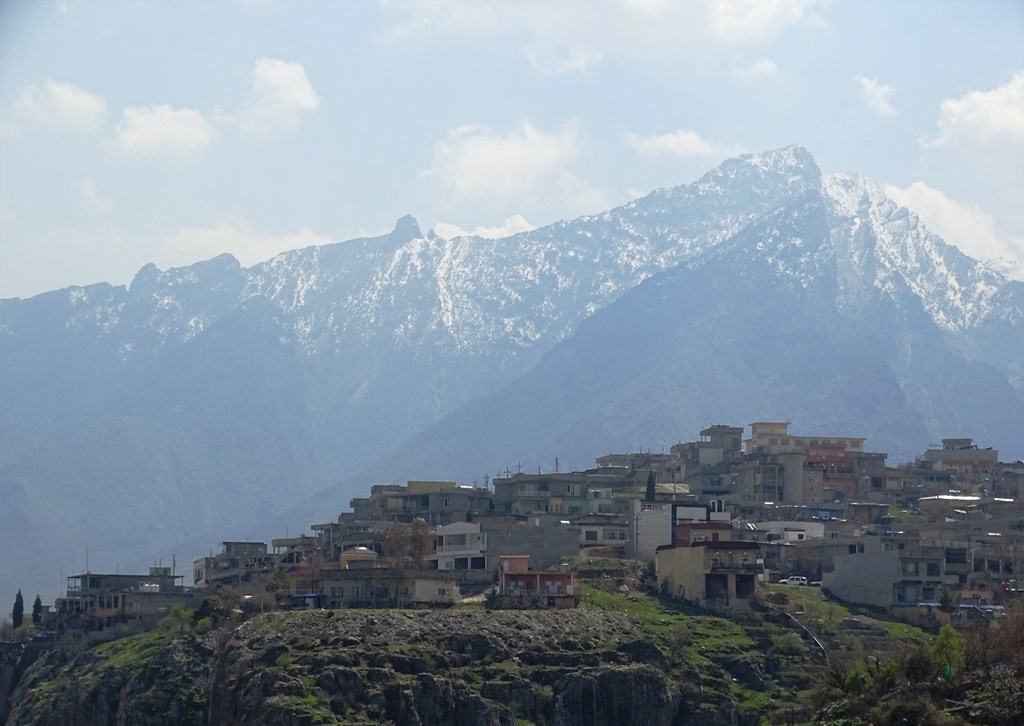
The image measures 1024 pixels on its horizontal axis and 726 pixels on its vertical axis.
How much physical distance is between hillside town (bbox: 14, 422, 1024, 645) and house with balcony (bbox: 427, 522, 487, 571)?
0.35 ft

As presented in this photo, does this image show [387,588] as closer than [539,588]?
No

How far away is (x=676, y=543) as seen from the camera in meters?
106

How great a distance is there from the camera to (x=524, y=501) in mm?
127625

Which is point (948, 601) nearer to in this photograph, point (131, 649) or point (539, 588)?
point (539, 588)

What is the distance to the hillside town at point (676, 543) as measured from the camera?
101 meters

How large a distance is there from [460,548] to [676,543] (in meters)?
11.3

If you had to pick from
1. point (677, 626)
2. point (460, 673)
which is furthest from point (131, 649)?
point (677, 626)

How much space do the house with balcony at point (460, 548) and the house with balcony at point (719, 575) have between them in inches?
426

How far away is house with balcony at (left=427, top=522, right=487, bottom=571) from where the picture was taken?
4268 inches

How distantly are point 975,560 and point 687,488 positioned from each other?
102 ft

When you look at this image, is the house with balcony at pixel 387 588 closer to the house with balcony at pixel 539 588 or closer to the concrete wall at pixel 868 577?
the house with balcony at pixel 539 588

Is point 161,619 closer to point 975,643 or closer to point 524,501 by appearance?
point 524,501

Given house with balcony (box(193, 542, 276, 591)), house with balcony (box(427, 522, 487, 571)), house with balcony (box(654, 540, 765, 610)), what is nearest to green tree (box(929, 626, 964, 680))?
house with balcony (box(654, 540, 765, 610))

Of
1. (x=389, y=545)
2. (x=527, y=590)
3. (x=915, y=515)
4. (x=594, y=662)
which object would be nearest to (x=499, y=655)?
(x=594, y=662)
